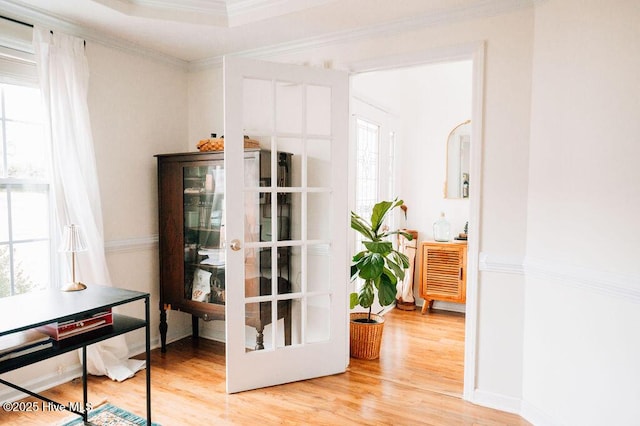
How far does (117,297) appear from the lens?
6.95 ft

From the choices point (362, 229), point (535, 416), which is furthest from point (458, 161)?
point (535, 416)

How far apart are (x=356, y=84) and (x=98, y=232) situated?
243 cm

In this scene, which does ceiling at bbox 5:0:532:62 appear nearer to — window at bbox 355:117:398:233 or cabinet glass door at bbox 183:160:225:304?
cabinet glass door at bbox 183:160:225:304

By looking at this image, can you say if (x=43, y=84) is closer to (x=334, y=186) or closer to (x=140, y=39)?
(x=140, y=39)

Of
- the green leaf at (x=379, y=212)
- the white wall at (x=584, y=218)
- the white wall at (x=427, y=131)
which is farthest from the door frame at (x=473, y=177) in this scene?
the white wall at (x=427, y=131)

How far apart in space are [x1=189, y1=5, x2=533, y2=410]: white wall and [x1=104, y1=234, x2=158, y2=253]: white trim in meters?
2.53

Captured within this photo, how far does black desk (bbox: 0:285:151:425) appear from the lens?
1.71m

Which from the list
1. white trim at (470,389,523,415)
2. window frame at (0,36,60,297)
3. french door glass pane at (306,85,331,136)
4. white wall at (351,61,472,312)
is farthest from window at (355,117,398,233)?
window frame at (0,36,60,297)

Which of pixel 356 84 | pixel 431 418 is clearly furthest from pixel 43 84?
pixel 431 418

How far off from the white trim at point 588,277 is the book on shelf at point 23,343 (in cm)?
251

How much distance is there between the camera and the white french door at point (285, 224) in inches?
103

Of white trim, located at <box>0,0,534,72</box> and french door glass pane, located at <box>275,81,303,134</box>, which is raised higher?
white trim, located at <box>0,0,534,72</box>

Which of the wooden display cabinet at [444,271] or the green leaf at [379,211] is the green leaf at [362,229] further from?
the wooden display cabinet at [444,271]

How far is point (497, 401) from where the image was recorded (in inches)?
98.1
